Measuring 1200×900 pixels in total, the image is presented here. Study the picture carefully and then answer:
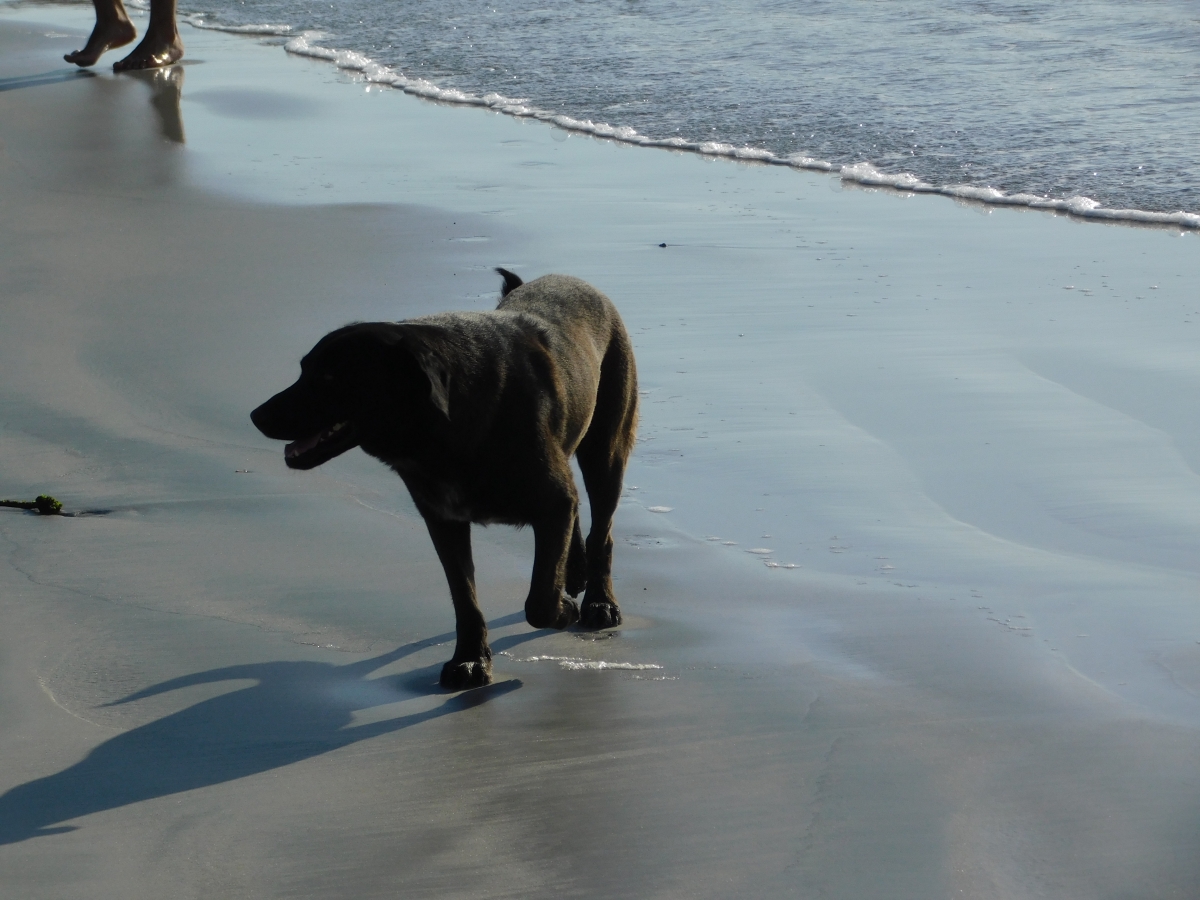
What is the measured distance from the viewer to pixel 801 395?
18.8ft

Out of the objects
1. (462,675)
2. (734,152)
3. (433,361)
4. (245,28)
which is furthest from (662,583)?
(245,28)

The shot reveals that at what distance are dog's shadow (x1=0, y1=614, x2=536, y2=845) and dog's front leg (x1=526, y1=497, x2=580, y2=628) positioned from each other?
20 centimetres

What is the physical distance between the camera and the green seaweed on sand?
460cm

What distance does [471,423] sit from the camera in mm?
3637

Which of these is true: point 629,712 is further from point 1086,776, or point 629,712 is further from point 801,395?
point 801,395

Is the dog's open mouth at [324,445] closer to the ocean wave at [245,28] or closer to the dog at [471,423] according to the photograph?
the dog at [471,423]

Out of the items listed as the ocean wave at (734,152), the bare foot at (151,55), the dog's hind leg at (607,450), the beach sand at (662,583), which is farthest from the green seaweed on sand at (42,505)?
the bare foot at (151,55)

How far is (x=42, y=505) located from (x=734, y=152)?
657 cm

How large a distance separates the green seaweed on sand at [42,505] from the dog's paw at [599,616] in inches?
67.2

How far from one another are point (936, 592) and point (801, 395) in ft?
5.43

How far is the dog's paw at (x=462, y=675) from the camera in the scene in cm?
373

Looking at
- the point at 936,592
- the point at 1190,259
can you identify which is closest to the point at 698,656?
the point at 936,592

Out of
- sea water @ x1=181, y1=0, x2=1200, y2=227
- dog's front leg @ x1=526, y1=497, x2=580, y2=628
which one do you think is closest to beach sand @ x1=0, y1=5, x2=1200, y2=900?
dog's front leg @ x1=526, y1=497, x2=580, y2=628

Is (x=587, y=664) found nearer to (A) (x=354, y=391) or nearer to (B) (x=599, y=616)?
(B) (x=599, y=616)
